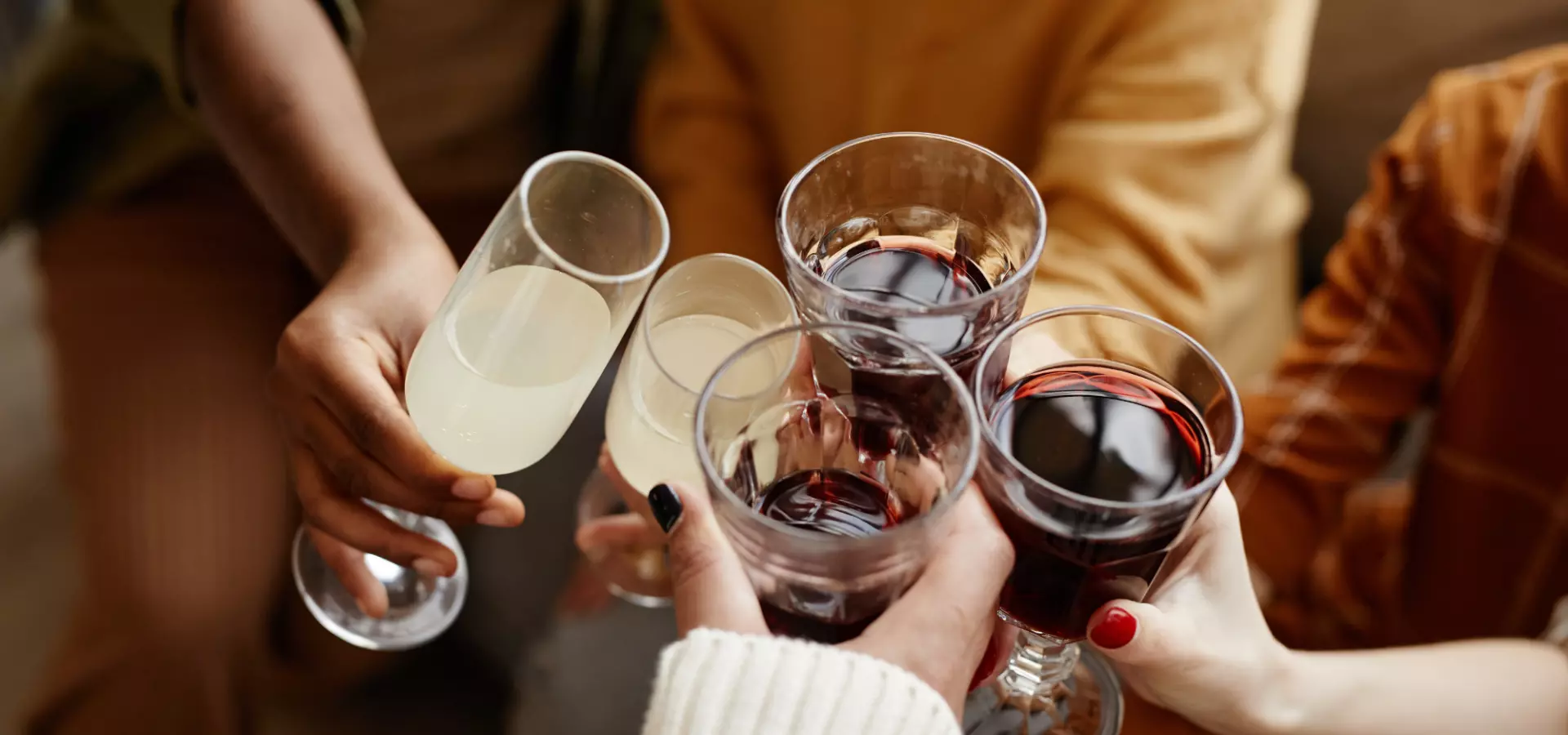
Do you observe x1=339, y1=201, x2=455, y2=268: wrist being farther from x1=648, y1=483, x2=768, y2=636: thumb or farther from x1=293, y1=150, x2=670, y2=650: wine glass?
x1=648, y1=483, x2=768, y2=636: thumb

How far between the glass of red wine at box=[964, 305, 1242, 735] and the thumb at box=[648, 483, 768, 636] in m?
0.14

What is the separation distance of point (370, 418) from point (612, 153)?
71 centimetres

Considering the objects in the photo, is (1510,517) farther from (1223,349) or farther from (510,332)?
(510,332)

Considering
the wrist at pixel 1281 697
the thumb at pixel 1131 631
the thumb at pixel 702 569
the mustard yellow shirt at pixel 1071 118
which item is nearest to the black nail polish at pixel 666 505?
the thumb at pixel 702 569

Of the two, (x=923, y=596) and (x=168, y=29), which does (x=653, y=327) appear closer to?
(x=923, y=596)

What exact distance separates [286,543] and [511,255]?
685 mm

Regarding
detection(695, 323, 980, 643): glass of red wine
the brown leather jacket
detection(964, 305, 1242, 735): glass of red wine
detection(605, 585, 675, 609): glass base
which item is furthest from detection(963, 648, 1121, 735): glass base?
detection(605, 585, 675, 609): glass base

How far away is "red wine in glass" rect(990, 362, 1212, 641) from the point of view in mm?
593

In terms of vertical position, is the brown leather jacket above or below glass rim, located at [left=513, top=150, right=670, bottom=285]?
below

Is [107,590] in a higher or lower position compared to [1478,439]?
lower

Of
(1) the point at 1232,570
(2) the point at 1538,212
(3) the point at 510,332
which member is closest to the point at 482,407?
(3) the point at 510,332

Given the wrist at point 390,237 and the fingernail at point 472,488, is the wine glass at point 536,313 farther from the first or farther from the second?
the wrist at point 390,237

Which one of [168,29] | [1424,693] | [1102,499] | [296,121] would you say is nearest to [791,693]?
[1102,499]

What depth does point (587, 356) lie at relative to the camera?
702 millimetres
